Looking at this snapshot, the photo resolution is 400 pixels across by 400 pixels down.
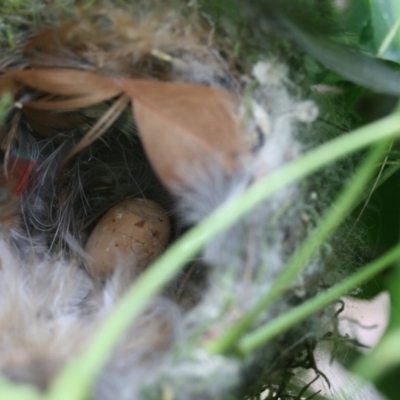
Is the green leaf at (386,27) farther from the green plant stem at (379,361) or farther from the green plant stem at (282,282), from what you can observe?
the green plant stem at (379,361)

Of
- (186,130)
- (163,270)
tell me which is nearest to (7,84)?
(186,130)

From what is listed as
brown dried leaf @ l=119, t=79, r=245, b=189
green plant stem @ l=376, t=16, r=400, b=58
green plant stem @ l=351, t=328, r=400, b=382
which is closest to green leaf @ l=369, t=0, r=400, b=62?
green plant stem @ l=376, t=16, r=400, b=58

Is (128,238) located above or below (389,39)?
below

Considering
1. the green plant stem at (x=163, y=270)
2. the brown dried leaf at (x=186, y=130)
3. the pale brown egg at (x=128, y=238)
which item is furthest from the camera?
the pale brown egg at (x=128, y=238)

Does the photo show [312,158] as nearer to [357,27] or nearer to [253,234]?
[253,234]

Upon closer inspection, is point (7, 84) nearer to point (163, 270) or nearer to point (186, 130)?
point (186, 130)

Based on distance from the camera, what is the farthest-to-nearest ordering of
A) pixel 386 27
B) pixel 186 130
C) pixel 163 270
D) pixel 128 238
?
pixel 128 238 < pixel 386 27 < pixel 186 130 < pixel 163 270

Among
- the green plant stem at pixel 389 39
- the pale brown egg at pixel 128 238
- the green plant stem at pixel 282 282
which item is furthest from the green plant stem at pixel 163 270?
the pale brown egg at pixel 128 238
